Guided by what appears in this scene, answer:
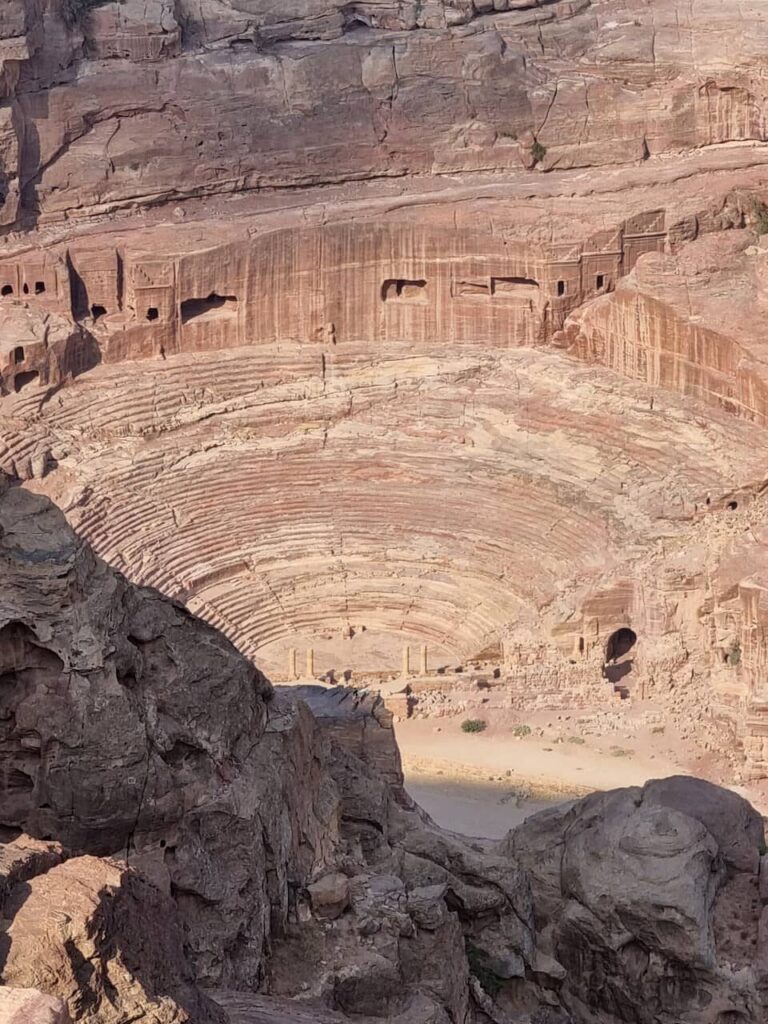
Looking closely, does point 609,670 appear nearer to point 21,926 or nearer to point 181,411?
point 181,411

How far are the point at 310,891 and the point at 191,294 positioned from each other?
23.4 meters

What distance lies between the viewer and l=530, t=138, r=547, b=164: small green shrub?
39.5m

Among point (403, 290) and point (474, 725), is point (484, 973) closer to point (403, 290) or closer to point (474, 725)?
point (474, 725)

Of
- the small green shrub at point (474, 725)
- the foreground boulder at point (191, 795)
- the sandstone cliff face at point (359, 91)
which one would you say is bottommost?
the small green shrub at point (474, 725)

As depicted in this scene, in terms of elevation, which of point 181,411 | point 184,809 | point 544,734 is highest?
point 181,411

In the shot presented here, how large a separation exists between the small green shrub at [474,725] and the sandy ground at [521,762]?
8cm

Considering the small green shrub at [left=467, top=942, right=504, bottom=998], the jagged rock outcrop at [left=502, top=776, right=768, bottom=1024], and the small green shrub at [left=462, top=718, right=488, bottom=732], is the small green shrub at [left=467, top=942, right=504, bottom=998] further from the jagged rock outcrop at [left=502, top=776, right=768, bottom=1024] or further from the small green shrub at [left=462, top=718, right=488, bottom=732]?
the small green shrub at [left=462, top=718, right=488, bottom=732]

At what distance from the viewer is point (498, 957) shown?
16.2 m

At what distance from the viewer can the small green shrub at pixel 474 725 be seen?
99.6ft

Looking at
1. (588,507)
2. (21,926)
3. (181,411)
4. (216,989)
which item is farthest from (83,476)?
(21,926)

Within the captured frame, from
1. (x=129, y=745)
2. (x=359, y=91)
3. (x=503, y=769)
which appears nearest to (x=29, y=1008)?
(x=129, y=745)

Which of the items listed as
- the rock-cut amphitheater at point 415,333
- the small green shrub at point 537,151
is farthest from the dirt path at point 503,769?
the small green shrub at point 537,151

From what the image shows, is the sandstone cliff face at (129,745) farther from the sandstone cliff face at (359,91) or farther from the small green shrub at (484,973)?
the sandstone cliff face at (359,91)

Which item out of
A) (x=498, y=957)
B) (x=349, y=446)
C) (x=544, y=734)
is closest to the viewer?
(x=498, y=957)
